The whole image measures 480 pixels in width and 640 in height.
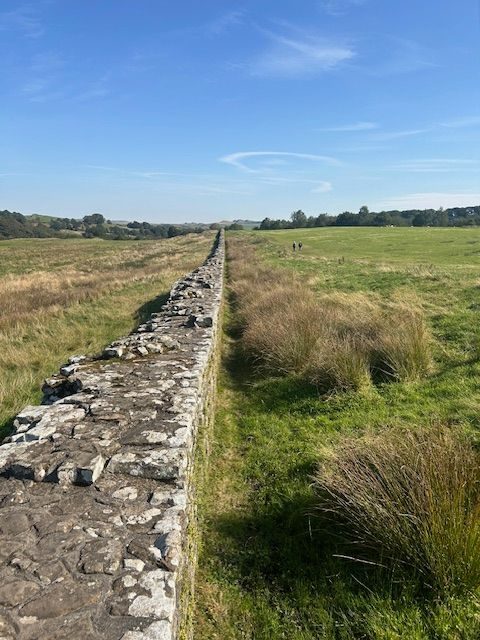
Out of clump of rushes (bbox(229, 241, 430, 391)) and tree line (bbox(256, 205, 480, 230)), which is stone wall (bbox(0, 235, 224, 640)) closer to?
clump of rushes (bbox(229, 241, 430, 391))

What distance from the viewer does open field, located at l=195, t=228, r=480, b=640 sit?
2789mm

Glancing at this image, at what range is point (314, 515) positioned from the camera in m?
3.57

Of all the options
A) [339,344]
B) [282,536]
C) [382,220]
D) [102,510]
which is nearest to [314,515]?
[282,536]

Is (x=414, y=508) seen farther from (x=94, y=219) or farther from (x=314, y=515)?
(x=94, y=219)

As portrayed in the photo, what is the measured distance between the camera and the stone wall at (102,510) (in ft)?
6.70

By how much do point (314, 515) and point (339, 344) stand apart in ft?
12.3

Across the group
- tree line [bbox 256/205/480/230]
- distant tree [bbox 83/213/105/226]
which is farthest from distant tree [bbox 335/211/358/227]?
distant tree [bbox 83/213/105/226]

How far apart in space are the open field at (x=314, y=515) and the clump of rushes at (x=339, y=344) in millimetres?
219

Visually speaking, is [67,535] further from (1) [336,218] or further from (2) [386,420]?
(1) [336,218]

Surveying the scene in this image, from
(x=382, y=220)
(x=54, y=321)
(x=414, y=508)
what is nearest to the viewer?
(x=414, y=508)

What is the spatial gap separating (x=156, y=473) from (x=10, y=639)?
1.32m

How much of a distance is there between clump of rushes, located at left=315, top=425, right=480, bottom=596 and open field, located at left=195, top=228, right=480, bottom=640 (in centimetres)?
2

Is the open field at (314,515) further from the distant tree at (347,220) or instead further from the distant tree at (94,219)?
the distant tree at (94,219)

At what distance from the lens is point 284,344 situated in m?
7.57
